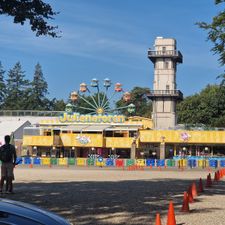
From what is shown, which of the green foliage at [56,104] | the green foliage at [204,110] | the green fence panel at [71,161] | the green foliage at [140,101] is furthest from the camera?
the green foliage at [56,104]

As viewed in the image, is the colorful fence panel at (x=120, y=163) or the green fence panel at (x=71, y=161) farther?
the green fence panel at (x=71, y=161)

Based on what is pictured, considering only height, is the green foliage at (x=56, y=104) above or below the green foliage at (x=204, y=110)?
above

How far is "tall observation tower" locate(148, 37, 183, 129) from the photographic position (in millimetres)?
83750

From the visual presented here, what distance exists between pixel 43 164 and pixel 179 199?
1607 inches

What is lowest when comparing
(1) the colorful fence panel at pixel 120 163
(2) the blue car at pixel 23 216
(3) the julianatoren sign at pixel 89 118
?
(2) the blue car at pixel 23 216

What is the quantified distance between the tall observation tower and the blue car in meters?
79.0

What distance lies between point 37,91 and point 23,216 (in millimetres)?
135343

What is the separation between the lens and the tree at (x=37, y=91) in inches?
5290

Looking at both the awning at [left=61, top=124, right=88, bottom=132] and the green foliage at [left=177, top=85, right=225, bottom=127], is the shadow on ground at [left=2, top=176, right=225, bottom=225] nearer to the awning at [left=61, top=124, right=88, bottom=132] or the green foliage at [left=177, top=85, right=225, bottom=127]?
the awning at [left=61, top=124, right=88, bottom=132]

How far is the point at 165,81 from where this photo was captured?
85188mm

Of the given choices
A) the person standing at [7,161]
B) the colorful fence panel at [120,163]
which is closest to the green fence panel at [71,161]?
the colorful fence panel at [120,163]

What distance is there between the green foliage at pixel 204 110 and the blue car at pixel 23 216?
69.6m

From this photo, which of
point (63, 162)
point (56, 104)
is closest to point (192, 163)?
point (63, 162)

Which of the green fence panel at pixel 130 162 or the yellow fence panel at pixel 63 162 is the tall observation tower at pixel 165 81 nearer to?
the yellow fence panel at pixel 63 162
